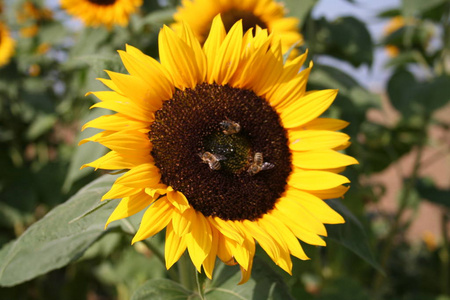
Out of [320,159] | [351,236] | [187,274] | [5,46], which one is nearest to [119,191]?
[187,274]

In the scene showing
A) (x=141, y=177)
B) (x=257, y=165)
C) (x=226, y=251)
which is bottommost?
(x=226, y=251)

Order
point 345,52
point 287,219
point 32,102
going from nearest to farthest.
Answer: point 287,219 → point 345,52 → point 32,102

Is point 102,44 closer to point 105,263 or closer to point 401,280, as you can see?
point 105,263

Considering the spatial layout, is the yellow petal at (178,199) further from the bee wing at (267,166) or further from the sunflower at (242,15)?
the sunflower at (242,15)

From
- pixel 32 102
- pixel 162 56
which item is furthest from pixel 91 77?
pixel 32 102

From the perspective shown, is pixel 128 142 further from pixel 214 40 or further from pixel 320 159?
pixel 320 159

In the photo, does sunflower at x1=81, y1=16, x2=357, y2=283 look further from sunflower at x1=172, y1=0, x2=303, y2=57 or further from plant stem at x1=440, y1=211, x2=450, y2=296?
plant stem at x1=440, y1=211, x2=450, y2=296

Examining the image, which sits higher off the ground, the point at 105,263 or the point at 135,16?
the point at 135,16
